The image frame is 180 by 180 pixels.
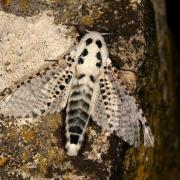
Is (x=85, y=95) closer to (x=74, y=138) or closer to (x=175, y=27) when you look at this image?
(x=74, y=138)

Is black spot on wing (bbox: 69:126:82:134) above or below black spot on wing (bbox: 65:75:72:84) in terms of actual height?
below

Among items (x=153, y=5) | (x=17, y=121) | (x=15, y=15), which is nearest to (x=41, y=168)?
(x=17, y=121)

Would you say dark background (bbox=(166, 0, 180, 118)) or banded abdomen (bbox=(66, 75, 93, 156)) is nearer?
banded abdomen (bbox=(66, 75, 93, 156))

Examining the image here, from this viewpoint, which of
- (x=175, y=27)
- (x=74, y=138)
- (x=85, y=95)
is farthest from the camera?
(x=175, y=27)

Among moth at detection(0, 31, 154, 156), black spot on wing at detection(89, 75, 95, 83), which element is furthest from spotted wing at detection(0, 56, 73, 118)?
black spot on wing at detection(89, 75, 95, 83)

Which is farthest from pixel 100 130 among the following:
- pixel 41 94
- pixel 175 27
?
pixel 175 27

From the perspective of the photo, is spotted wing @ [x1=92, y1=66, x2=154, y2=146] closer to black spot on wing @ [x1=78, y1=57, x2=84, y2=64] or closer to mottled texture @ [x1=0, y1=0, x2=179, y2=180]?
mottled texture @ [x1=0, y1=0, x2=179, y2=180]

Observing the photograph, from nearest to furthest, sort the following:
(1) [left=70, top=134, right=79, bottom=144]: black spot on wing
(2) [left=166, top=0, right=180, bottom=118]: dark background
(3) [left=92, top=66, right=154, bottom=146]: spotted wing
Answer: (1) [left=70, top=134, right=79, bottom=144]: black spot on wing
(3) [left=92, top=66, right=154, bottom=146]: spotted wing
(2) [left=166, top=0, right=180, bottom=118]: dark background

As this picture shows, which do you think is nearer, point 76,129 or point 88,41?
point 76,129

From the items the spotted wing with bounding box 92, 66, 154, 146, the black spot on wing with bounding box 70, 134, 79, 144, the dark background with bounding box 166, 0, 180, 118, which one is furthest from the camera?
the dark background with bounding box 166, 0, 180, 118
